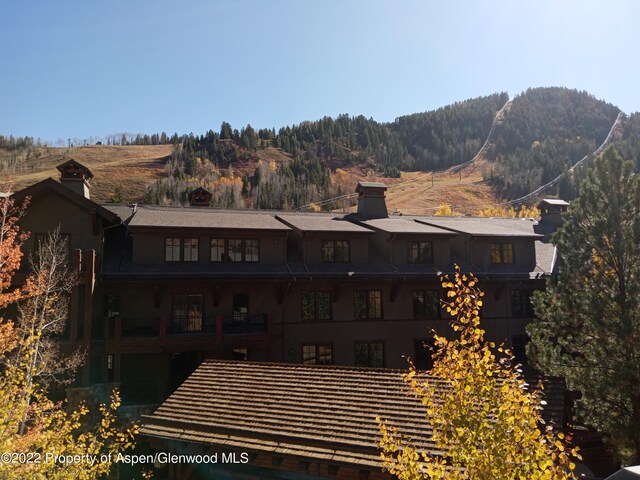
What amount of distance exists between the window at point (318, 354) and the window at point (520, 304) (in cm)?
1177

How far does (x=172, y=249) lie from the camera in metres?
24.5

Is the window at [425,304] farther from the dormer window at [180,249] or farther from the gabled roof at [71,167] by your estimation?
the gabled roof at [71,167]

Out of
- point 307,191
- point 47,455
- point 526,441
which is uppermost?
point 307,191

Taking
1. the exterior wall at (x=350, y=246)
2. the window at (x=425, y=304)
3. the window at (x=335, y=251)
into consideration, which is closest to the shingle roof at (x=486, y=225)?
the window at (x=425, y=304)

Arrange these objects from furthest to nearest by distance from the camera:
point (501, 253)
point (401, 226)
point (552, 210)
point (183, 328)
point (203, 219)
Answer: point (552, 210), point (501, 253), point (401, 226), point (203, 219), point (183, 328)

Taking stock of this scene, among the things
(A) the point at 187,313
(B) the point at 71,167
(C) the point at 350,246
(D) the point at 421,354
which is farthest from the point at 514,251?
(B) the point at 71,167

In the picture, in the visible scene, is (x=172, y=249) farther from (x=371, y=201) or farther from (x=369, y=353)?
(x=371, y=201)

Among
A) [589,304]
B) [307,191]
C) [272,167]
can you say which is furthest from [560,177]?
[589,304]

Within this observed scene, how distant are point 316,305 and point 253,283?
3.73 m

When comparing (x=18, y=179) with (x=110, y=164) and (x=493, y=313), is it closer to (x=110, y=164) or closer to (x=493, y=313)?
(x=110, y=164)

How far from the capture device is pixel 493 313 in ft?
95.0

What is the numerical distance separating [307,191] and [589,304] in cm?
13176

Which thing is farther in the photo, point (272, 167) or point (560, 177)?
point (272, 167)

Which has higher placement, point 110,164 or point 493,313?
point 110,164
